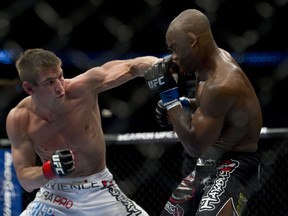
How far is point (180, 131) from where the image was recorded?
1949 millimetres

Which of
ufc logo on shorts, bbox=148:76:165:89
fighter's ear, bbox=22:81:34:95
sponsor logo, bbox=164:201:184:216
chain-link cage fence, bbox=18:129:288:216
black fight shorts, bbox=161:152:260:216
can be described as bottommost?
chain-link cage fence, bbox=18:129:288:216

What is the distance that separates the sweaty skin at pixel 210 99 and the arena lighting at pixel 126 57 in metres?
1.61

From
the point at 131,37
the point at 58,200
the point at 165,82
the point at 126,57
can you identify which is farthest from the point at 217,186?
the point at 131,37

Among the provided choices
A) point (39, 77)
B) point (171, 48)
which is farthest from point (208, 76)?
point (39, 77)

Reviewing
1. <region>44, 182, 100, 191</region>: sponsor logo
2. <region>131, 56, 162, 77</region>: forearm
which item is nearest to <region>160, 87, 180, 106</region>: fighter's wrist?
<region>131, 56, 162, 77</region>: forearm

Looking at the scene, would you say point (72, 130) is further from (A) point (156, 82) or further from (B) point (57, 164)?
(A) point (156, 82)

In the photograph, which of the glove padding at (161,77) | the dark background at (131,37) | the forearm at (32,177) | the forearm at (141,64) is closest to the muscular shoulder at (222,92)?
the glove padding at (161,77)

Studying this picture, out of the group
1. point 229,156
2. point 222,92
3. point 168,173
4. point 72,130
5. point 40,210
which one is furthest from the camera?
point 168,173

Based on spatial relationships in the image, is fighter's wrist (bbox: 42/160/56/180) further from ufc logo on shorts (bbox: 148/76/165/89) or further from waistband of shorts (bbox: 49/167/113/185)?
ufc logo on shorts (bbox: 148/76/165/89)

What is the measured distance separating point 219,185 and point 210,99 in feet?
0.93

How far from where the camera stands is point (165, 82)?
Result: 77.7 inches

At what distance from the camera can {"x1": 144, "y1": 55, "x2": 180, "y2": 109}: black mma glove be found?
1.98 m

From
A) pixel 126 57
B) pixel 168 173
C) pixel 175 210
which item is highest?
pixel 175 210

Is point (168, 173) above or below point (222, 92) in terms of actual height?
below
